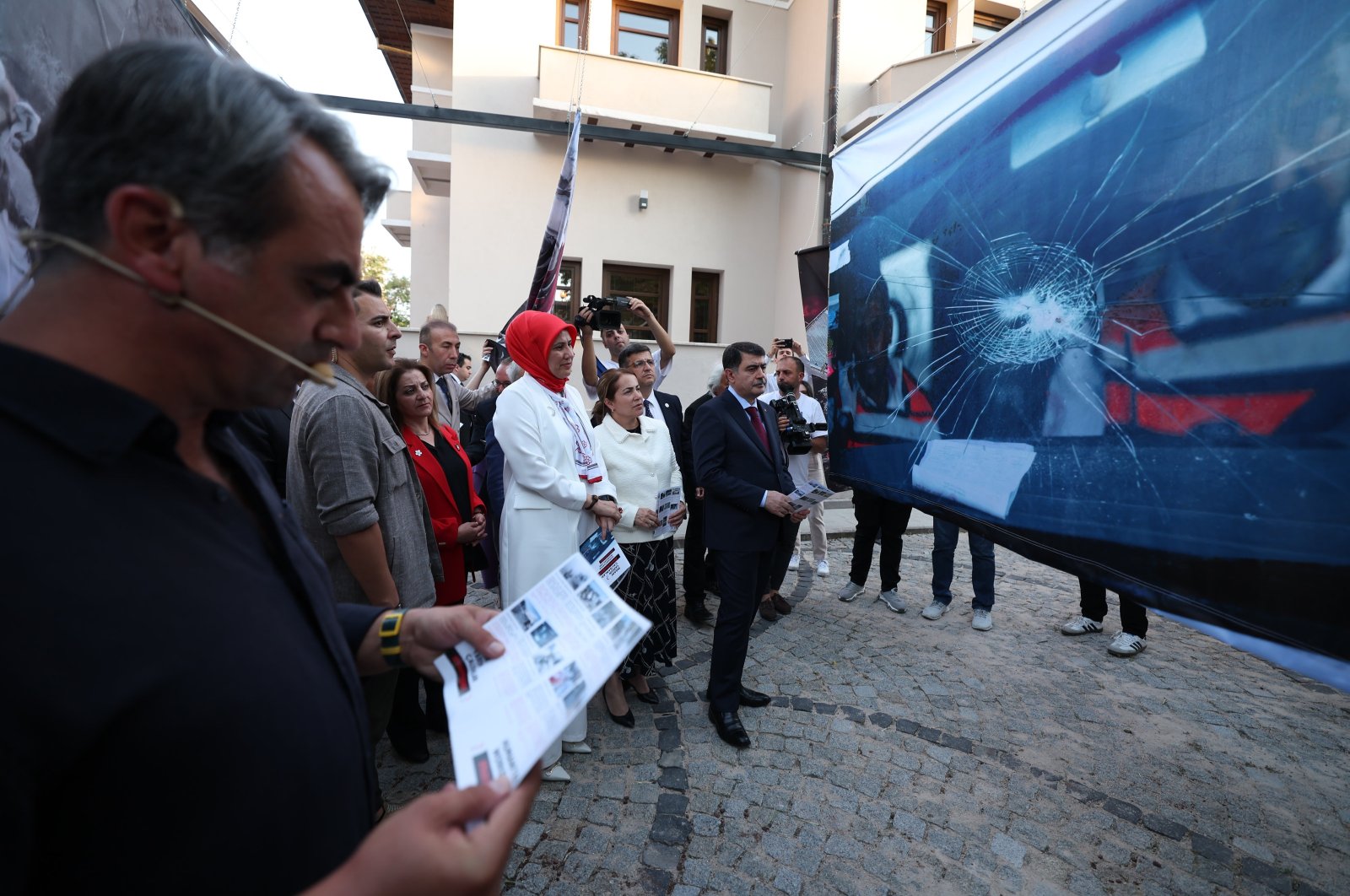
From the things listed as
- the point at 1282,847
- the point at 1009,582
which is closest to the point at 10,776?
the point at 1282,847

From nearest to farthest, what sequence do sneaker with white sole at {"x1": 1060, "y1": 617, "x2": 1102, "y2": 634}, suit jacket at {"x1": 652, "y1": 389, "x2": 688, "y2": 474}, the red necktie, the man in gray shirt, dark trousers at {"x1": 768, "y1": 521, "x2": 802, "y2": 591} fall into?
1. the man in gray shirt
2. the red necktie
3. dark trousers at {"x1": 768, "y1": 521, "x2": 802, "y2": 591}
4. sneaker with white sole at {"x1": 1060, "y1": 617, "x2": 1102, "y2": 634}
5. suit jacket at {"x1": 652, "y1": 389, "x2": 688, "y2": 474}

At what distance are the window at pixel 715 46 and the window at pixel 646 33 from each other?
629 millimetres

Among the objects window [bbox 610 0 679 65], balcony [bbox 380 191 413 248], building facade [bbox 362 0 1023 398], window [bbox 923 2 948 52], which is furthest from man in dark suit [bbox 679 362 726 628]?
balcony [bbox 380 191 413 248]

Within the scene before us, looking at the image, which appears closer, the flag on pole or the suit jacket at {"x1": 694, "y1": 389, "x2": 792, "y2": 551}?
the suit jacket at {"x1": 694, "y1": 389, "x2": 792, "y2": 551}

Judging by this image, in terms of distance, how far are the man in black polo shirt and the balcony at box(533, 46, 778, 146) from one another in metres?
10.6

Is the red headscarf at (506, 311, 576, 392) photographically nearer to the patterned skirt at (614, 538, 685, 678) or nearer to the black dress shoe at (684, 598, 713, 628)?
the patterned skirt at (614, 538, 685, 678)

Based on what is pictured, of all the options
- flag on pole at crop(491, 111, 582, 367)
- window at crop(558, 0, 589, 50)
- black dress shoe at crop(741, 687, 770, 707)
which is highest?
window at crop(558, 0, 589, 50)

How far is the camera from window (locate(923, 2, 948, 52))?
11609mm

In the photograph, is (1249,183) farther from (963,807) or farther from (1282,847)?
(1282,847)

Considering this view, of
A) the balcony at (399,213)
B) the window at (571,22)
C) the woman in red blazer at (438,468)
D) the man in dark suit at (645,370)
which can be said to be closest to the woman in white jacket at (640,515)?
the man in dark suit at (645,370)

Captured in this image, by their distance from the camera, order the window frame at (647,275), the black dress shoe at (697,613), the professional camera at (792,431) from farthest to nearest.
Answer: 1. the window frame at (647,275)
2. the black dress shoe at (697,613)
3. the professional camera at (792,431)

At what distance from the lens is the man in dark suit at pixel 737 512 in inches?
144

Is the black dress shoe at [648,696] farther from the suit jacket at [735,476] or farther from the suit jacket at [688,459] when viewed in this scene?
the suit jacket at [688,459]

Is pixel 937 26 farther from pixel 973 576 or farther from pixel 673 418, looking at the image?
pixel 973 576
